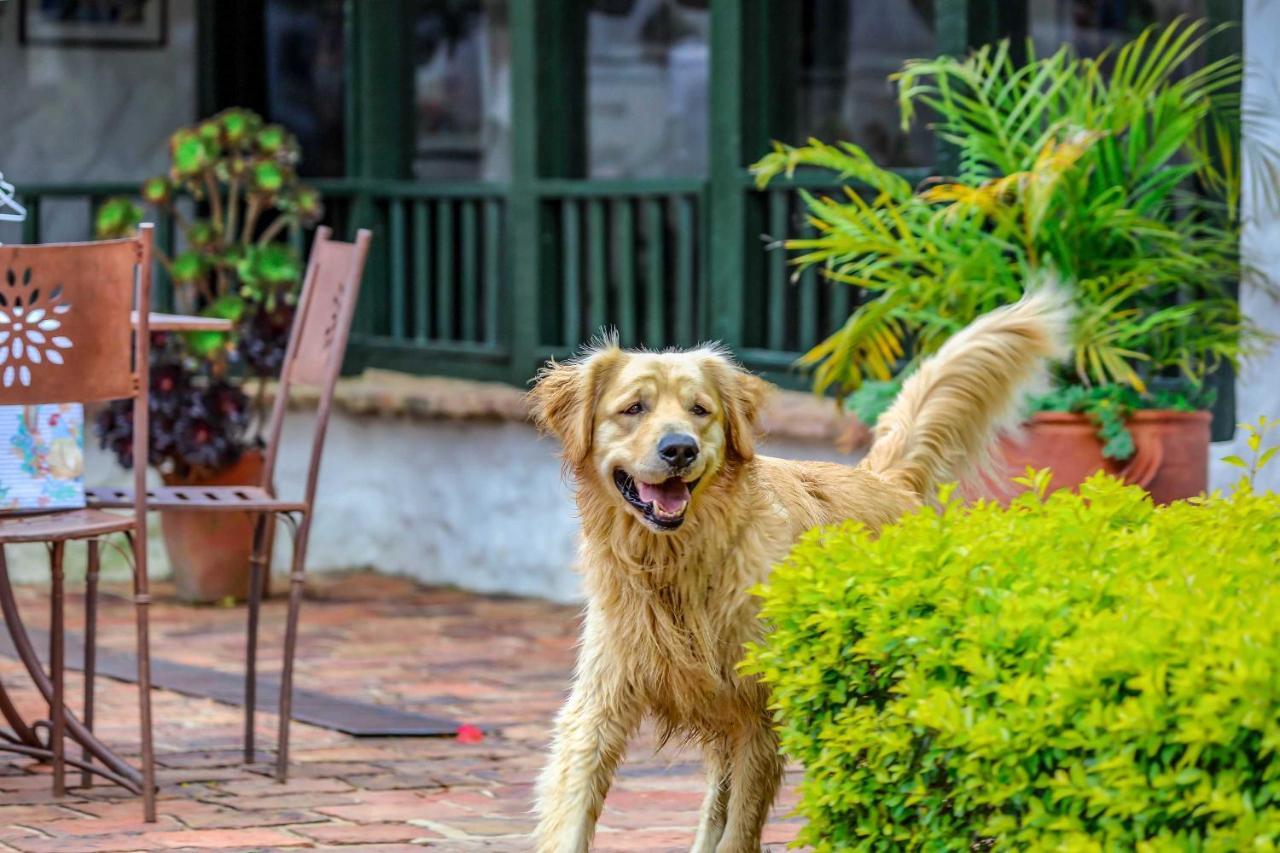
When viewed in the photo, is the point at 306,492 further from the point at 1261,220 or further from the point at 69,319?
the point at 1261,220

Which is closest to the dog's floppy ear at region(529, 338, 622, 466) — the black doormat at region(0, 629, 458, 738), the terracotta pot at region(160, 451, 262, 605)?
the black doormat at region(0, 629, 458, 738)

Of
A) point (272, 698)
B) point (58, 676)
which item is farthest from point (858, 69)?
point (58, 676)

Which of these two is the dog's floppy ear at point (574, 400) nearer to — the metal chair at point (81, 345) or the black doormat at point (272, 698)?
the metal chair at point (81, 345)

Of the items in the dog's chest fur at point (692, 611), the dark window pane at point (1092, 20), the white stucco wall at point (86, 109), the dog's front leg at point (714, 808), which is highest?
the dark window pane at point (1092, 20)

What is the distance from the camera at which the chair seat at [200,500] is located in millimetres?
5301

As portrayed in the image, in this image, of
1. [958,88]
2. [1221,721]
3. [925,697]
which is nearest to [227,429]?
[958,88]

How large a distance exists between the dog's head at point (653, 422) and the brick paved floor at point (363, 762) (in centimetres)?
90

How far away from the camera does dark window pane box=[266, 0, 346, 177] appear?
1105 cm

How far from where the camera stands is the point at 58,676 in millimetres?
5016

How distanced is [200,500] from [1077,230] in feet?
9.20

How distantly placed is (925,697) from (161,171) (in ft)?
27.4

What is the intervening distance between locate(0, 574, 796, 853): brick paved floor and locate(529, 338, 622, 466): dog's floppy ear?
0.93 metres

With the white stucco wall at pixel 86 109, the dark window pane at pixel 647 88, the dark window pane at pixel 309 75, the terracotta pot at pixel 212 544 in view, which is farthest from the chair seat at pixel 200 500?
the dark window pane at pixel 647 88

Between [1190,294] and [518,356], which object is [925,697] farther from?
[518,356]
